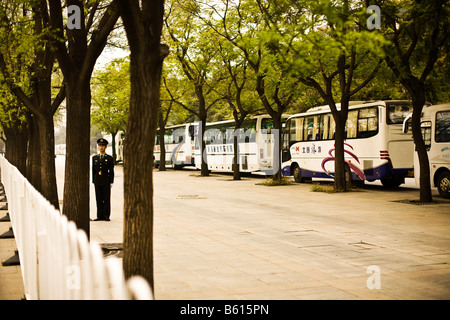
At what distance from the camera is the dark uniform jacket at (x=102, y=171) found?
12.0 metres

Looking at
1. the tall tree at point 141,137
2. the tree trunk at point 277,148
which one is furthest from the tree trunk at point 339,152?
the tall tree at point 141,137

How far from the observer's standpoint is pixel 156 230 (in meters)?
10.9

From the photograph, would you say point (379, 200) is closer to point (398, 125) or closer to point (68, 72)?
point (398, 125)

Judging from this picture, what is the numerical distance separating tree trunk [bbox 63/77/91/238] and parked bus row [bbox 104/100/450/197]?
12.4 m

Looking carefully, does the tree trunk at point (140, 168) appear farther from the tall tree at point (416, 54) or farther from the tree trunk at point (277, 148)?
the tree trunk at point (277, 148)

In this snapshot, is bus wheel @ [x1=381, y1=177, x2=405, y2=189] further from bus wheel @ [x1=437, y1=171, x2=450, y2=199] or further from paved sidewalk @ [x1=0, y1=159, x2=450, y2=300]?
paved sidewalk @ [x1=0, y1=159, x2=450, y2=300]

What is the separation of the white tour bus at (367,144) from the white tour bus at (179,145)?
60.0 feet

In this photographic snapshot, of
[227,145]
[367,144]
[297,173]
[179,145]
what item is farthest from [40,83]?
[179,145]

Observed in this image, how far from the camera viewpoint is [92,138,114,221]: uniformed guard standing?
12.0 m

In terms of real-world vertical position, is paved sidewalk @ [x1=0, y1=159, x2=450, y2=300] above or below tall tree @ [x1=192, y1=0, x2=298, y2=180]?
below

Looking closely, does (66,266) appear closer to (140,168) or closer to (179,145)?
(140,168)

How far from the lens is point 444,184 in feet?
57.4

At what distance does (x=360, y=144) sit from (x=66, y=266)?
20229 mm

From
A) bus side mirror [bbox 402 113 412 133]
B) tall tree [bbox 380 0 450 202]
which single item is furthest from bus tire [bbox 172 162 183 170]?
tall tree [bbox 380 0 450 202]
